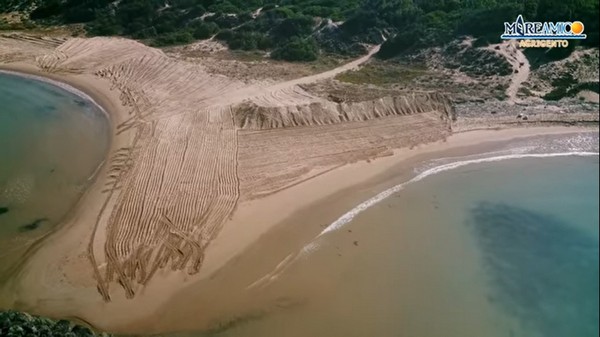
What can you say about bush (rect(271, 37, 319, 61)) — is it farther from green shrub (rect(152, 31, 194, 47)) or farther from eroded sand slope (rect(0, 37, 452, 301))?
green shrub (rect(152, 31, 194, 47))

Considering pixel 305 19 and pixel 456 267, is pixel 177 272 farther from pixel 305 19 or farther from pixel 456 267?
pixel 305 19

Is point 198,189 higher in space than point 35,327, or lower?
lower

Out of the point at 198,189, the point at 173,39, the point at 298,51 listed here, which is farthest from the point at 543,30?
the point at 173,39

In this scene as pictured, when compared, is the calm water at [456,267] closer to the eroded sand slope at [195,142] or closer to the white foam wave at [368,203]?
the white foam wave at [368,203]

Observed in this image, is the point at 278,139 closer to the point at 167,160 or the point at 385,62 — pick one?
the point at 167,160

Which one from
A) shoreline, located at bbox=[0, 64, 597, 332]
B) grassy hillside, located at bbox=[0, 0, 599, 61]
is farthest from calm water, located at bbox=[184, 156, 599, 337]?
grassy hillside, located at bbox=[0, 0, 599, 61]

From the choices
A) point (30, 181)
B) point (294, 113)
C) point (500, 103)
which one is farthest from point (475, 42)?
point (30, 181)

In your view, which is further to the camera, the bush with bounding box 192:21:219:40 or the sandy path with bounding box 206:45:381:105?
the bush with bounding box 192:21:219:40
